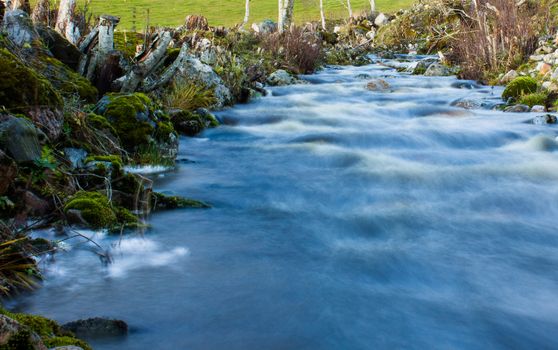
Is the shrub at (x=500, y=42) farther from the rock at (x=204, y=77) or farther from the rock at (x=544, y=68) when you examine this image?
the rock at (x=204, y=77)

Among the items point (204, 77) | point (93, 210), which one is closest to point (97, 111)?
point (93, 210)

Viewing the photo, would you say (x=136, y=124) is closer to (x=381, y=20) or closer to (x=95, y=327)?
(x=95, y=327)

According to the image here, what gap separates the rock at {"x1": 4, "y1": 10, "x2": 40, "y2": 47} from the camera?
823 cm

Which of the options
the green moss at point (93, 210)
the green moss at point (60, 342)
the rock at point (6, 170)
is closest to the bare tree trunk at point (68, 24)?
the green moss at point (93, 210)

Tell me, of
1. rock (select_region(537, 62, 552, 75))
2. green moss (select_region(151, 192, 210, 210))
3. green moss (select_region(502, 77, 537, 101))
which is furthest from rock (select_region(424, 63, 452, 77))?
green moss (select_region(151, 192, 210, 210))

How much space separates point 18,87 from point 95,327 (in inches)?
123

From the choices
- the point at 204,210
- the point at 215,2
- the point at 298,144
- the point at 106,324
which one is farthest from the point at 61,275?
the point at 215,2

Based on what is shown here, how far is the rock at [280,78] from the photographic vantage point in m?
15.4

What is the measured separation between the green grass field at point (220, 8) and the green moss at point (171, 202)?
43.1 meters

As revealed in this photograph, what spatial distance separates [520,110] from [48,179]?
9.38 meters

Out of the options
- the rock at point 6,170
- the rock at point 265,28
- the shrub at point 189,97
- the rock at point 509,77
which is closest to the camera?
the rock at point 6,170

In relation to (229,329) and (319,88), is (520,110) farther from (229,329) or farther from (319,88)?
(229,329)

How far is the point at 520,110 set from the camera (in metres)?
11.4

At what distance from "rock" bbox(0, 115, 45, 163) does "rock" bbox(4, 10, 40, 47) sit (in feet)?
13.3
